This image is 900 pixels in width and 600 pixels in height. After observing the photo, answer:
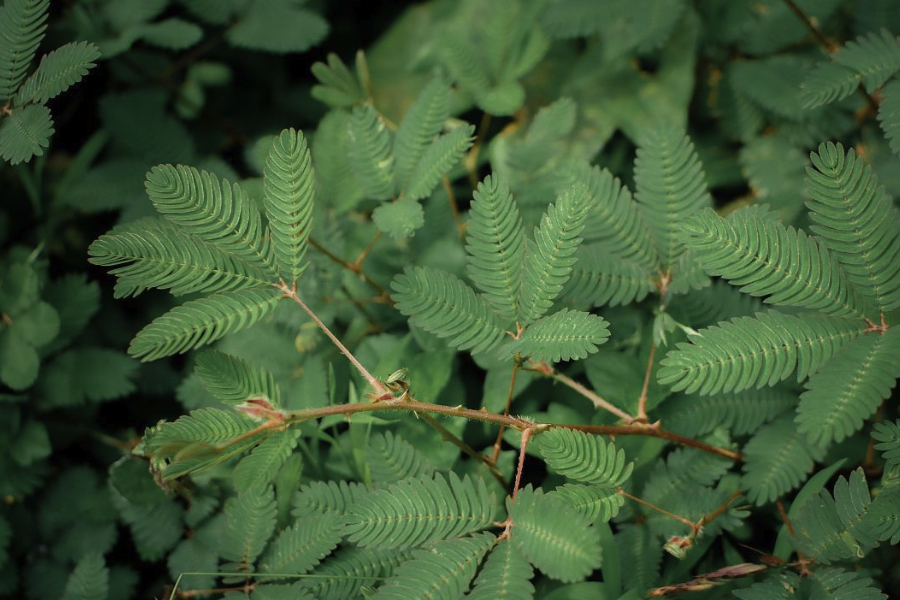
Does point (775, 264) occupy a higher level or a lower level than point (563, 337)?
higher

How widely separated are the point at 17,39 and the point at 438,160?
39.9 inches

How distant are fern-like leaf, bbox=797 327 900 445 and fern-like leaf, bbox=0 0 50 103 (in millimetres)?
1833

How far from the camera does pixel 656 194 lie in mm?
1744

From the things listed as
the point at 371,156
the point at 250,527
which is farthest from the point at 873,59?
the point at 250,527

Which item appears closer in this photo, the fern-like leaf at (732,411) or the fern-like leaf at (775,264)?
the fern-like leaf at (775,264)

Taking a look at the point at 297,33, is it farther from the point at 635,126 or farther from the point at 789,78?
the point at 789,78

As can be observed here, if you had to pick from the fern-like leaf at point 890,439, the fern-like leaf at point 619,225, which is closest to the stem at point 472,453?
the fern-like leaf at point 619,225

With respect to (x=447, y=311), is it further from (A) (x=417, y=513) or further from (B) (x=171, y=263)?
(B) (x=171, y=263)

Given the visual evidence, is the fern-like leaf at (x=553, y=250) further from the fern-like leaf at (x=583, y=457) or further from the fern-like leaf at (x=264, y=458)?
the fern-like leaf at (x=264, y=458)

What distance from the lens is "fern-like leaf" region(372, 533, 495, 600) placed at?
1285 millimetres

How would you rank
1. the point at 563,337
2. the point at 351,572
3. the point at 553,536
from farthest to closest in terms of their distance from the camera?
1. the point at 351,572
2. the point at 563,337
3. the point at 553,536

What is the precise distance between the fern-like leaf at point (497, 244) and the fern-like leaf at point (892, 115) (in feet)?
2.83

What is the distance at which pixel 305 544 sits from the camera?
1585 millimetres

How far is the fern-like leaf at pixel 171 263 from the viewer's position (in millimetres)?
1383
